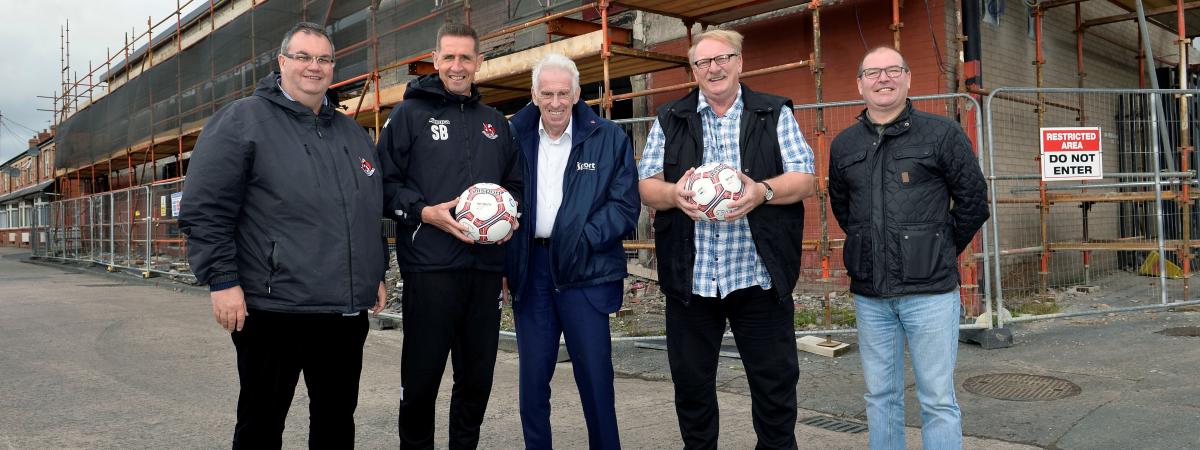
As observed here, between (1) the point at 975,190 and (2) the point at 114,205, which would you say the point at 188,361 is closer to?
(1) the point at 975,190

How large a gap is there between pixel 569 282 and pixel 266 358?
119 cm

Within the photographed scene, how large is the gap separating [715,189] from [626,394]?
8.99 ft

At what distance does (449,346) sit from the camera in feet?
11.0

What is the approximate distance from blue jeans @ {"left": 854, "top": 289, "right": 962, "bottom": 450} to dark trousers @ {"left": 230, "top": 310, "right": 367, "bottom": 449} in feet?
6.67

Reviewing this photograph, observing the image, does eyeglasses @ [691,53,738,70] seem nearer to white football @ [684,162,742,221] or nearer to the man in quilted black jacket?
white football @ [684,162,742,221]

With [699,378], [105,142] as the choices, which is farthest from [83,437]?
[105,142]

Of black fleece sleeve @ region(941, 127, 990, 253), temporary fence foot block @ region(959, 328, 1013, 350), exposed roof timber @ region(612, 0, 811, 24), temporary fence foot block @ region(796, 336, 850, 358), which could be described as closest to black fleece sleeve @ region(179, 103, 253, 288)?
black fleece sleeve @ region(941, 127, 990, 253)

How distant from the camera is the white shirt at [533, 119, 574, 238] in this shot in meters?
3.40

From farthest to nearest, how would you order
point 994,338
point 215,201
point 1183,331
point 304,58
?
point 1183,331 < point 994,338 < point 304,58 < point 215,201

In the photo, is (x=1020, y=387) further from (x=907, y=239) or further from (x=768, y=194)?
(x=768, y=194)

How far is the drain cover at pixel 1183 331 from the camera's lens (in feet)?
21.3

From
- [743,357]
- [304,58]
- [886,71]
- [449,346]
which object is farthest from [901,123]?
[304,58]

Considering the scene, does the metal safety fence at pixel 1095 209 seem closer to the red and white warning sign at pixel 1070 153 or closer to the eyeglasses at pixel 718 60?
the red and white warning sign at pixel 1070 153

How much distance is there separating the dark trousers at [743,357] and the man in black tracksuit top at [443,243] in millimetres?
828
